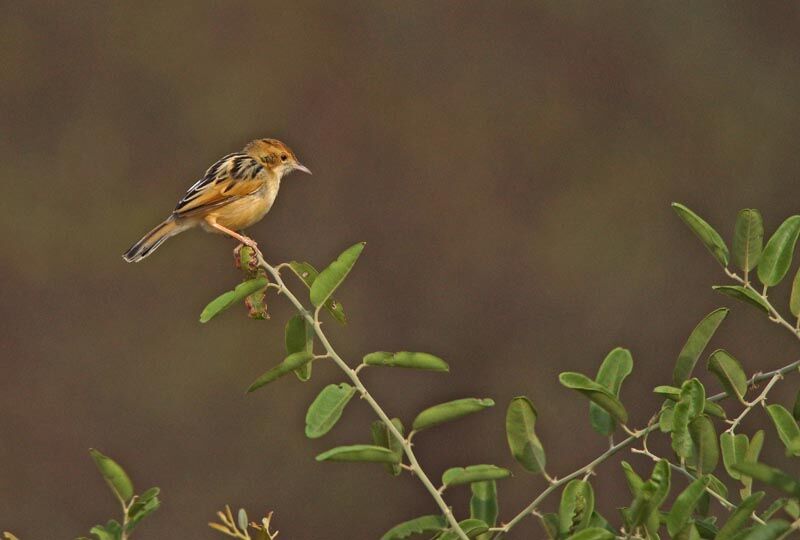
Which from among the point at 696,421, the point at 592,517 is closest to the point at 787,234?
the point at 696,421

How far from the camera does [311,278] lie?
5.36 ft

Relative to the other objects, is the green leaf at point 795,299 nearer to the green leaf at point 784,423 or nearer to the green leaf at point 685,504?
the green leaf at point 784,423

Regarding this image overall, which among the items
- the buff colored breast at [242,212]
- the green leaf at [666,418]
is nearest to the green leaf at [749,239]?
the green leaf at [666,418]

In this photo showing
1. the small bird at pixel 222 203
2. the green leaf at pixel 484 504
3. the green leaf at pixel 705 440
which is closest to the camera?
the green leaf at pixel 705 440

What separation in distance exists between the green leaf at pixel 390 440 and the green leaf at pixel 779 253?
460 millimetres

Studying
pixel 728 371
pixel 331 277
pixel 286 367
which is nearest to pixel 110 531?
pixel 286 367

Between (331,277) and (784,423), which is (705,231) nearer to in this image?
(784,423)

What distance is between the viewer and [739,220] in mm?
1416

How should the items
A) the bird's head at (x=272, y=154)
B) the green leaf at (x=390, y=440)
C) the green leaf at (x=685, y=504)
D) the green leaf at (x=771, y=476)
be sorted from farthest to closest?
the bird's head at (x=272, y=154) < the green leaf at (x=390, y=440) < the green leaf at (x=685, y=504) < the green leaf at (x=771, y=476)

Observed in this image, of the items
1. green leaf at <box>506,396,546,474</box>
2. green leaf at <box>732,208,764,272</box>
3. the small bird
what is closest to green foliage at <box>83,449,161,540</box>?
green leaf at <box>506,396,546,474</box>

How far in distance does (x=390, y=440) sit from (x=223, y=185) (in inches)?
54.7

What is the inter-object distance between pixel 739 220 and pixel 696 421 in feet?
0.98

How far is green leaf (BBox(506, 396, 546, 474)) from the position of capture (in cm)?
135

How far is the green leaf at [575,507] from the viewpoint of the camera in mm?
1257
